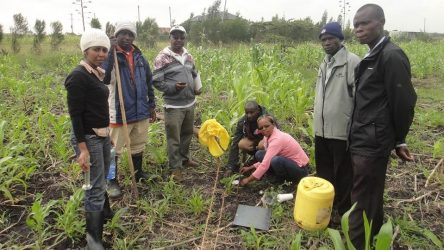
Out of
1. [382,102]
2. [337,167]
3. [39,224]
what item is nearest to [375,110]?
[382,102]

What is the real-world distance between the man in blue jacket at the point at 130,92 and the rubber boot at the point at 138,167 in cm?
1

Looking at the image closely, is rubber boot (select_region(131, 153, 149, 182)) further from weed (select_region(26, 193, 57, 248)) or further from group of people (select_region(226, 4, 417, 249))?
group of people (select_region(226, 4, 417, 249))

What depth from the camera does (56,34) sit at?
14.3m

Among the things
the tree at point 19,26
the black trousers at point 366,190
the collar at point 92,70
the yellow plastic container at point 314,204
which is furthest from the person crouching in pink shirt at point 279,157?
the tree at point 19,26

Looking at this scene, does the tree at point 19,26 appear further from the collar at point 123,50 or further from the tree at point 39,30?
the collar at point 123,50

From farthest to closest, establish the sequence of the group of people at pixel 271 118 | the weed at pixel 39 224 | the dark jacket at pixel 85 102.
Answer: the weed at pixel 39 224 → the dark jacket at pixel 85 102 → the group of people at pixel 271 118

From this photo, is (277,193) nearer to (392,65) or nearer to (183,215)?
(183,215)

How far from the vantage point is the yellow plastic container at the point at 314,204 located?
101 inches

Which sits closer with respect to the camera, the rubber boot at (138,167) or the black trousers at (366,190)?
the black trousers at (366,190)

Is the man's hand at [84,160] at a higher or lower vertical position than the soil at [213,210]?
higher

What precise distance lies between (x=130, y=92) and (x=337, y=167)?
190 cm

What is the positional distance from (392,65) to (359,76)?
0.29 metres

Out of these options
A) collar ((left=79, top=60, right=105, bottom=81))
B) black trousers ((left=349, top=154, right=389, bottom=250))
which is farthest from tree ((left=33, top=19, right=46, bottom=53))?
black trousers ((left=349, top=154, right=389, bottom=250))

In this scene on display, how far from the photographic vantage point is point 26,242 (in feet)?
8.52
